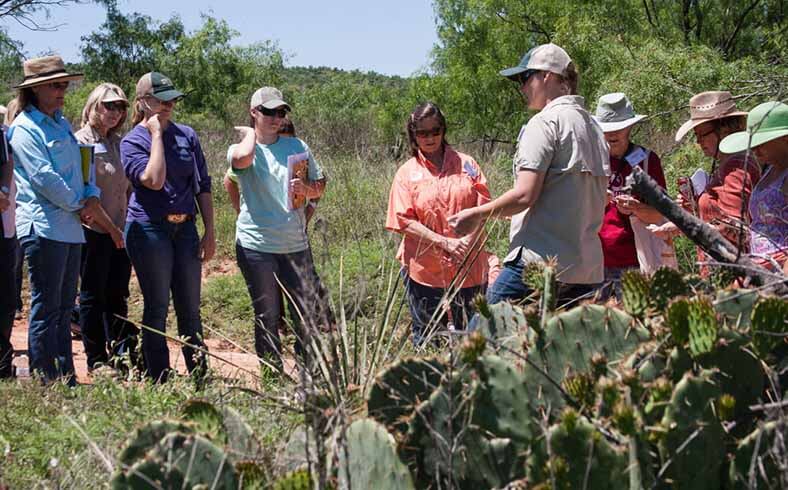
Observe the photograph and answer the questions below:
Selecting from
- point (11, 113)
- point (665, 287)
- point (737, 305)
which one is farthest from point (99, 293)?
point (737, 305)

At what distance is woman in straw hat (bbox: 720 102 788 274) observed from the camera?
3.73 m

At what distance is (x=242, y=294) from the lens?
8.74m

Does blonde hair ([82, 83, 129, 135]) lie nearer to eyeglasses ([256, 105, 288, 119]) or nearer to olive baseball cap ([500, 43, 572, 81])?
eyeglasses ([256, 105, 288, 119])

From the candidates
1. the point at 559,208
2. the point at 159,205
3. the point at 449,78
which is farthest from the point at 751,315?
the point at 449,78

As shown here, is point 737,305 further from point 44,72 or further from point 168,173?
point 44,72

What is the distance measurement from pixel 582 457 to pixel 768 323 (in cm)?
66

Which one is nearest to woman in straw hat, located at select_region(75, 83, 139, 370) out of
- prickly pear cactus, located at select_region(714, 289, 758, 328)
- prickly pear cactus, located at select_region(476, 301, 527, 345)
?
prickly pear cactus, located at select_region(476, 301, 527, 345)

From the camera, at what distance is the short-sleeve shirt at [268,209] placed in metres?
5.49

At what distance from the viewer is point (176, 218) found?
5.39m

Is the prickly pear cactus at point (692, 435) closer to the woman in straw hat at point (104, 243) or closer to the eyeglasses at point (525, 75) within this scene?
the eyeglasses at point (525, 75)

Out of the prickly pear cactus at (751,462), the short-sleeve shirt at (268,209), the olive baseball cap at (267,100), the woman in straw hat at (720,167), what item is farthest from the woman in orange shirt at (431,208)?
the prickly pear cactus at (751,462)

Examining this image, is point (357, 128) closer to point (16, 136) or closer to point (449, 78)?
point (449, 78)

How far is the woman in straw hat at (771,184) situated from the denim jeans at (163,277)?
3.03 m

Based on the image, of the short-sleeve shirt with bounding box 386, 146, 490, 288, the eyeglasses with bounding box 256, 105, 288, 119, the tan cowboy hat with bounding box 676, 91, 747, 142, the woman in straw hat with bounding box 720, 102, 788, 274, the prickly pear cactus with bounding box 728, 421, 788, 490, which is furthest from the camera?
the eyeglasses with bounding box 256, 105, 288, 119
